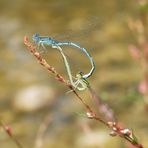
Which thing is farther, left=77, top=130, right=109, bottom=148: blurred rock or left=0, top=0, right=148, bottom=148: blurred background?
left=0, top=0, right=148, bottom=148: blurred background

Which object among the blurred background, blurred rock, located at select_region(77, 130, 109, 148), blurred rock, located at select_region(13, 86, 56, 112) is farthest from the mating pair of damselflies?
blurred rock, located at select_region(13, 86, 56, 112)

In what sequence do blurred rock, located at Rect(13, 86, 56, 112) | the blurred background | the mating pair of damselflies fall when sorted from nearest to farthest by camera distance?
the mating pair of damselflies → the blurred background → blurred rock, located at Rect(13, 86, 56, 112)

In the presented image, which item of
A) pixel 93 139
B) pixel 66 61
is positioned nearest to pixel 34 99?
pixel 93 139

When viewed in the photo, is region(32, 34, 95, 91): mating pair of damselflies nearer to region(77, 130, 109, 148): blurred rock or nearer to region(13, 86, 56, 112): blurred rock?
region(77, 130, 109, 148): blurred rock

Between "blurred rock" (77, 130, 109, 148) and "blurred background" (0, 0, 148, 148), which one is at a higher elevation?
"blurred background" (0, 0, 148, 148)

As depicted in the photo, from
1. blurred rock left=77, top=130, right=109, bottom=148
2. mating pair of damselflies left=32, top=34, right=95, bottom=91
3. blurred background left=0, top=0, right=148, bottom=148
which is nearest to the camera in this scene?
mating pair of damselflies left=32, top=34, right=95, bottom=91

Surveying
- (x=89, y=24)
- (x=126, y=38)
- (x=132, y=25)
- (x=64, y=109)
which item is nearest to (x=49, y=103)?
(x=64, y=109)

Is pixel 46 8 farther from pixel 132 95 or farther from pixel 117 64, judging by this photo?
pixel 132 95
